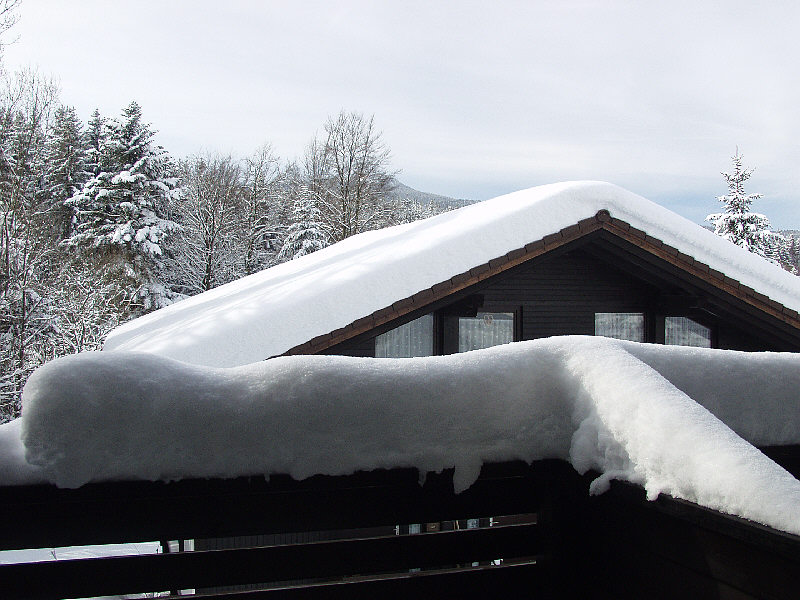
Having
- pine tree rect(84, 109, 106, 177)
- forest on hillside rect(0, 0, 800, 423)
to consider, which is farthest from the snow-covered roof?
pine tree rect(84, 109, 106, 177)

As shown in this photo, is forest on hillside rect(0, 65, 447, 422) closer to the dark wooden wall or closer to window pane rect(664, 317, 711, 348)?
the dark wooden wall

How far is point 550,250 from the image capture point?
8.23m

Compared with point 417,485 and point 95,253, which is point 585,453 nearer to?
point 417,485

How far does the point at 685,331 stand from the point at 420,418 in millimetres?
9446

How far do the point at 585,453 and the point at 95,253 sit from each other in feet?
92.0

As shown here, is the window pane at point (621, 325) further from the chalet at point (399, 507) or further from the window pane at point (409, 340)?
the chalet at point (399, 507)

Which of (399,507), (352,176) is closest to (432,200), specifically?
(352,176)

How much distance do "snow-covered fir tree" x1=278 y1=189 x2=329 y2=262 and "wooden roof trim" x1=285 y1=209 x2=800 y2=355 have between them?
2315 cm

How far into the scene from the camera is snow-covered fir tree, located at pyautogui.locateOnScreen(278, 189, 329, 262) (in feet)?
100

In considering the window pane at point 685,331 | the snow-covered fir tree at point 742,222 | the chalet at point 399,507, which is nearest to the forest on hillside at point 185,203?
the snow-covered fir tree at point 742,222

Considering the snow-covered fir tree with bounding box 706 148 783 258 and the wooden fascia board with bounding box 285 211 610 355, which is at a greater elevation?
the snow-covered fir tree with bounding box 706 148 783 258

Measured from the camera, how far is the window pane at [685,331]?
9.93 meters

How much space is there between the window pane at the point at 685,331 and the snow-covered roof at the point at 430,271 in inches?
45.9

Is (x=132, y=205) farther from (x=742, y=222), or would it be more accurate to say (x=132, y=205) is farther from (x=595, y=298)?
(x=742, y=222)
